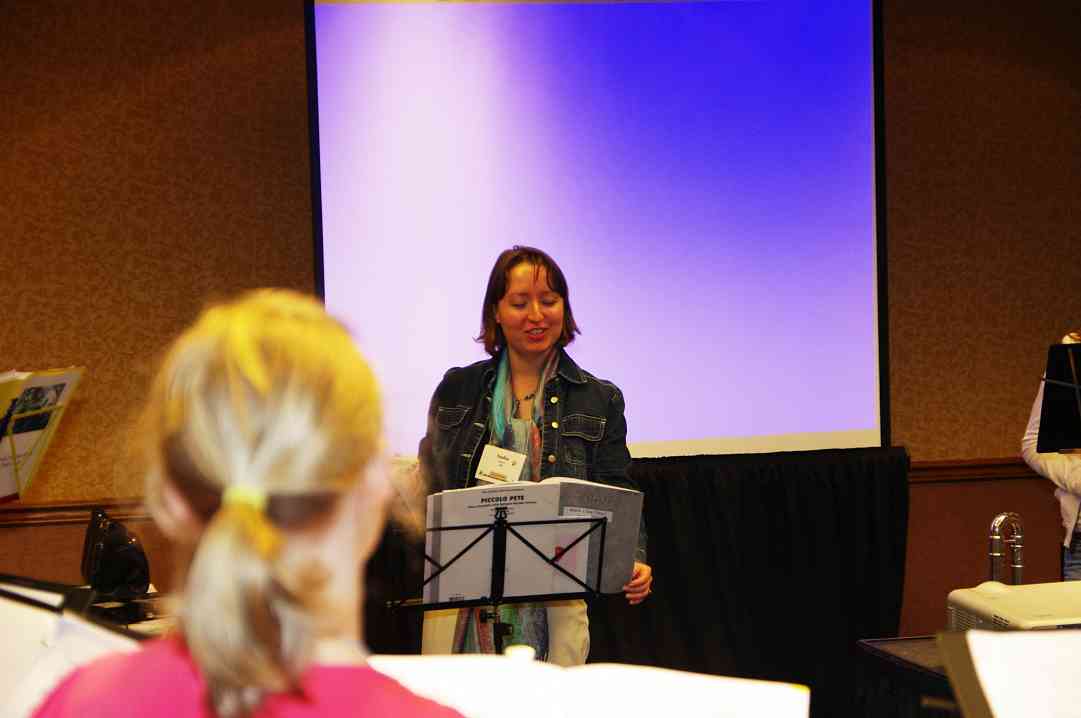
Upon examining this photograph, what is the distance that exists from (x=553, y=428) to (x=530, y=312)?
1.08 feet

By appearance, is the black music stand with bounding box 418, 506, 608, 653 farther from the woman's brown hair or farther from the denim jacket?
the woman's brown hair

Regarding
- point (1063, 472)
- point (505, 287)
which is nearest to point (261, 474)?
point (505, 287)

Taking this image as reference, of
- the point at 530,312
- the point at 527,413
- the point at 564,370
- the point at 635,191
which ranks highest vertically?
the point at 635,191

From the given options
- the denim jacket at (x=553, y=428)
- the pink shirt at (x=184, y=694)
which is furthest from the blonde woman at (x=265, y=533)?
the denim jacket at (x=553, y=428)

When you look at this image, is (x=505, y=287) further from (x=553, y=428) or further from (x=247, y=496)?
(x=247, y=496)

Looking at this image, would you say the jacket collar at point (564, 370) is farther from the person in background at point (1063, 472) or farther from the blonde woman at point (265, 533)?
the blonde woman at point (265, 533)

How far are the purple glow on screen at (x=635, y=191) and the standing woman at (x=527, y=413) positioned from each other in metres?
0.90

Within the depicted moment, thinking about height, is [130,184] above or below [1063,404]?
above

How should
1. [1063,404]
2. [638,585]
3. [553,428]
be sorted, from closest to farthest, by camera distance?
[1063,404] → [638,585] → [553,428]

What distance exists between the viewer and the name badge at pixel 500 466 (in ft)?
9.64

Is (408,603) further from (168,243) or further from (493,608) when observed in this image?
(168,243)

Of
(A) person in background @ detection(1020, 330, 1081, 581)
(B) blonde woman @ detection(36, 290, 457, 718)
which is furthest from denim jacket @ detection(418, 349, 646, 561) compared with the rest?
(B) blonde woman @ detection(36, 290, 457, 718)

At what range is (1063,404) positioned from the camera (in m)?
2.56

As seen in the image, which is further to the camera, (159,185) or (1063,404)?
(159,185)
